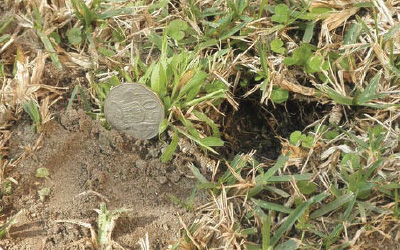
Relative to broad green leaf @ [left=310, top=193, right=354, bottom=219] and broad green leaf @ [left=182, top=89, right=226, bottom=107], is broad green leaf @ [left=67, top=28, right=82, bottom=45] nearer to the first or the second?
broad green leaf @ [left=182, top=89, right=226, bottom=107]

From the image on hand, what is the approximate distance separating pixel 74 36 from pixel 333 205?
1.38m

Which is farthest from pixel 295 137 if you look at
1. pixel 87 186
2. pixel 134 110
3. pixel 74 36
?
pixel 74 36

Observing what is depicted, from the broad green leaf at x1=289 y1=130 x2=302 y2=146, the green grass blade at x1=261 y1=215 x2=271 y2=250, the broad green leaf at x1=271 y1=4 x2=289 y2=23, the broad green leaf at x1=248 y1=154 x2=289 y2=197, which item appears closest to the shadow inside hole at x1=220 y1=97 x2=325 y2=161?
the broad green leaf at x1=289 y1=130 x2=302 y2=146

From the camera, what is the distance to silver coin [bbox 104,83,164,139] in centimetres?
231

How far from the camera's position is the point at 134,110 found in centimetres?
234

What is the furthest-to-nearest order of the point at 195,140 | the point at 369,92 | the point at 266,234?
the point at 369,92 < the point at 195,140 < the point at 266,234

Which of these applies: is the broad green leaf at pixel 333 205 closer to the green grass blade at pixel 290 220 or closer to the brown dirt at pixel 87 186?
the green grass blade at pixel 290 220

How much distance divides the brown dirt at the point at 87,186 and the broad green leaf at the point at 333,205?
1.61 feet

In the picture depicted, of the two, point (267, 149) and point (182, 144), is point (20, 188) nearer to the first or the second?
point (182, 144)

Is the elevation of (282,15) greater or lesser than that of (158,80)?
greater

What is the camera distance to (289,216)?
7.17 feet

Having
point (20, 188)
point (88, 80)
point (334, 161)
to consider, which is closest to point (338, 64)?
point (334, 161)

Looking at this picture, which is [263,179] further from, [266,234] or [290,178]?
[266,234]

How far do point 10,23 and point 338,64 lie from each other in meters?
1.52
